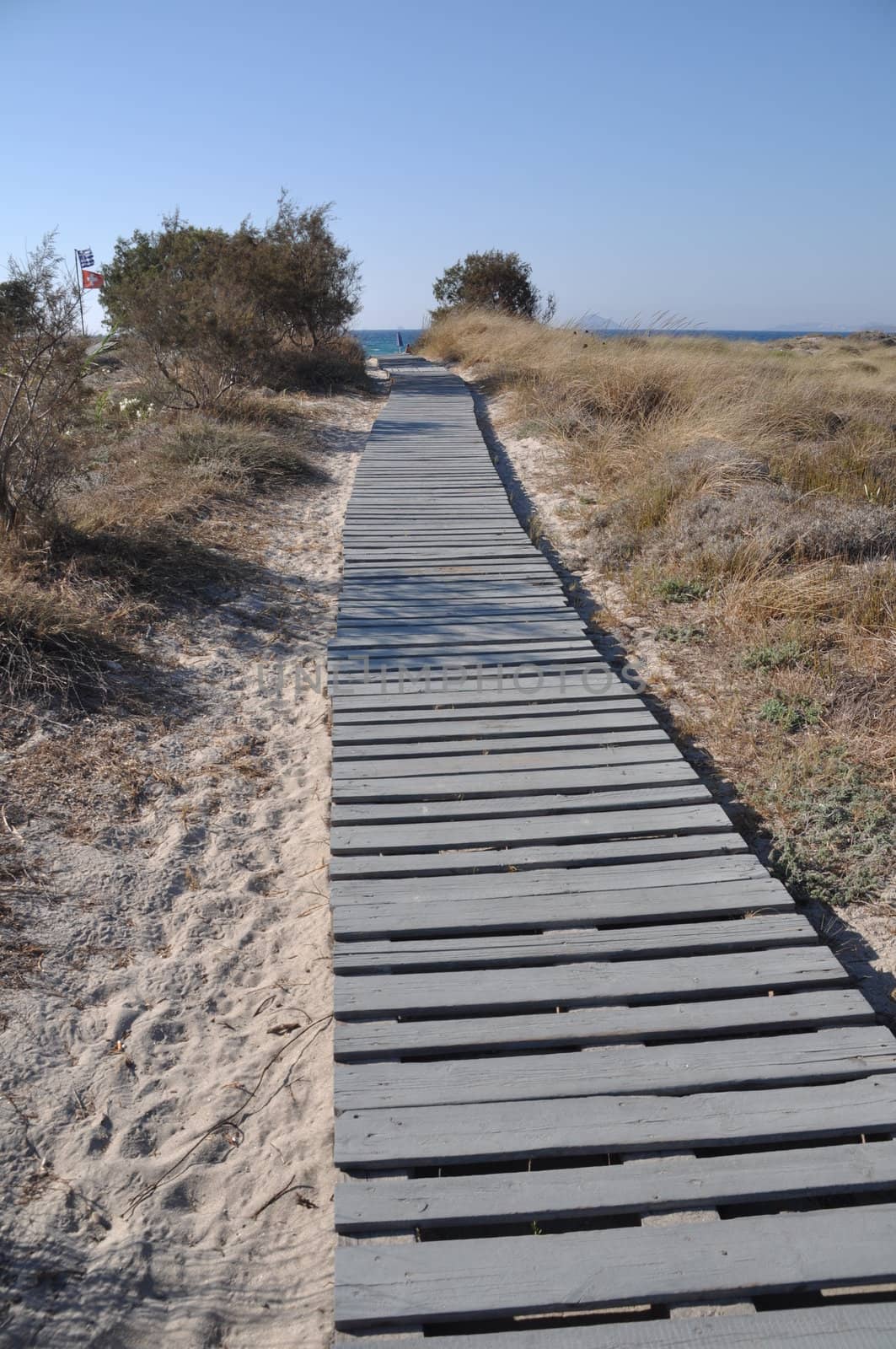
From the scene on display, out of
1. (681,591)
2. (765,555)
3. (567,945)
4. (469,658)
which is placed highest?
(765,555)

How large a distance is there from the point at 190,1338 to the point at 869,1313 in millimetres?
1380

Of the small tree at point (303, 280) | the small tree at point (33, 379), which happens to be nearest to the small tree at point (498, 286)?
the small tree at point (303, 280)

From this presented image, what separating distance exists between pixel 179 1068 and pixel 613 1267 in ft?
4.08

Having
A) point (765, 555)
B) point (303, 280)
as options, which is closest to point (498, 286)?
point (303, 280)

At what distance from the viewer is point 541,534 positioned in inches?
283

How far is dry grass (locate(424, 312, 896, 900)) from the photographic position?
368cm

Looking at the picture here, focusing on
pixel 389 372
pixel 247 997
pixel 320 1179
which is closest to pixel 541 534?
pixel 247 997

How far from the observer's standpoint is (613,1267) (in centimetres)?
184

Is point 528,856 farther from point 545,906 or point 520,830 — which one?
point 545,906

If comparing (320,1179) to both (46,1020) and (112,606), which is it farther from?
(112,606)

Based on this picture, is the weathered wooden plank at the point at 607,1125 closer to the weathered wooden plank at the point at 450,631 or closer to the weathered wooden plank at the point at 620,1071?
the weathered wooden plank at the point at 620,1071

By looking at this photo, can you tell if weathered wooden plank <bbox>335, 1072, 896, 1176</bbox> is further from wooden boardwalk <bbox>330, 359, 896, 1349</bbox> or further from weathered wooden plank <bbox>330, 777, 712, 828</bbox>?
weathered wooden plank <bbox>330, 777, 712, 828</bbox>

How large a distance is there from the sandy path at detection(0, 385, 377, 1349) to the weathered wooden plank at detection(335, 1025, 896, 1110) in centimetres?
20

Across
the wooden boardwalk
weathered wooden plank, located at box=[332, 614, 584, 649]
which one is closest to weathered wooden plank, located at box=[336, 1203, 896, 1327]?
the wooden boardwalk
